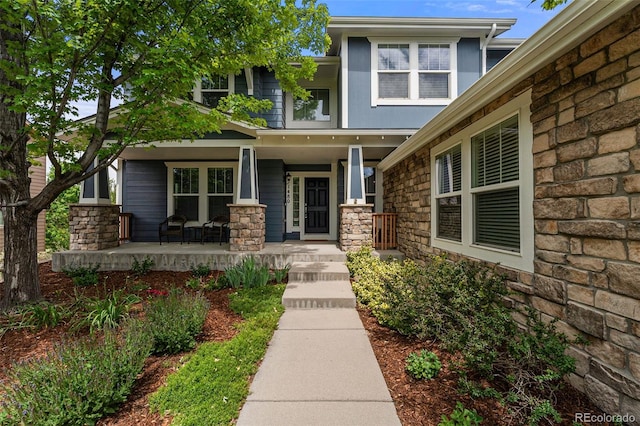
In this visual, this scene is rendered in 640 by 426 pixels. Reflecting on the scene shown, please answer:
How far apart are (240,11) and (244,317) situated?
4.40m

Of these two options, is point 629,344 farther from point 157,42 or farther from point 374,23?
point 374,23

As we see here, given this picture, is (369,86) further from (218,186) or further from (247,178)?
(218,186)

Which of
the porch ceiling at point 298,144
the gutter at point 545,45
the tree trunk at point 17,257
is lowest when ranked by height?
the tree trunk at point 17,257

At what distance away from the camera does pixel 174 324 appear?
9.03 feet

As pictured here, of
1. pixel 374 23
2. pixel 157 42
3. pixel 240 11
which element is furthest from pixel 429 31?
pixel 157 42

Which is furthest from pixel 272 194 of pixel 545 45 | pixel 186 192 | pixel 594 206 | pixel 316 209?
pixel 594 206

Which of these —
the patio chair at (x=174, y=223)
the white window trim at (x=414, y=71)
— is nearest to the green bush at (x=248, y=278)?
the patio chair at (x=174, y=223)

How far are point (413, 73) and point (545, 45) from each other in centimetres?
588

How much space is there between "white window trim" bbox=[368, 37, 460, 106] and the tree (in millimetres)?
3876

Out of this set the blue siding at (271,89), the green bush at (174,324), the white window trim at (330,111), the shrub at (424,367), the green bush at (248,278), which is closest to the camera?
the shrub at (424,367)

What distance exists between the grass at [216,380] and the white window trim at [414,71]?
260 inches

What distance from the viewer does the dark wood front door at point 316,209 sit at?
8.79 m

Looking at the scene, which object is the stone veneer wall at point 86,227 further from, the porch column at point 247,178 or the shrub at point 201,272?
the porch column at point 247,178

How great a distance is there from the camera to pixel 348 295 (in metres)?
3.96
